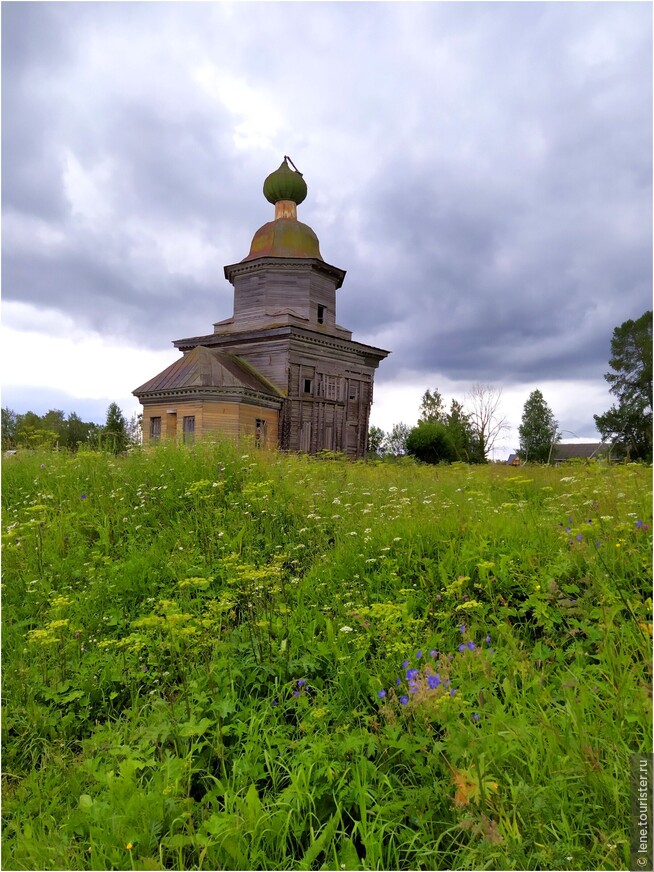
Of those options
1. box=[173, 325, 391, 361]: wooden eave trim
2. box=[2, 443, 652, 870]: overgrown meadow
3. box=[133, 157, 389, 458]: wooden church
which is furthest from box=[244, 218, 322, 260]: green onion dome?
box=[2, 443, 652, 870]: overgrown meadow

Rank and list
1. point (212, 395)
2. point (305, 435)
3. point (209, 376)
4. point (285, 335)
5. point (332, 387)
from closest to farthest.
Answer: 1. point (212, 395)
2. point (209, 376)
3. point (285, 335)
4. point (305, 435)
5. point (332, 387)

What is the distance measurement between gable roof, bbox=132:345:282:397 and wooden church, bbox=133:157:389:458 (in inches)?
2.2

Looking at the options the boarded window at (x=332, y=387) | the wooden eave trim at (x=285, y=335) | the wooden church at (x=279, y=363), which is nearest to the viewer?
the wooden church at (x=279, y=363)

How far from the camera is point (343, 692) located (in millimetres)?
3182

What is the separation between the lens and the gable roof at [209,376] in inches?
851

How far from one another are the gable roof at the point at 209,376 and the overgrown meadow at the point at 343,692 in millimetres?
15819

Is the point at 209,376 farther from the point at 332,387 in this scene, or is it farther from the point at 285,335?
the point at 332,387

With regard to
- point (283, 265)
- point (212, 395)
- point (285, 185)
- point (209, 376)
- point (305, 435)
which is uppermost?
point (285, 185)

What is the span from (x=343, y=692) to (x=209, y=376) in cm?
1961

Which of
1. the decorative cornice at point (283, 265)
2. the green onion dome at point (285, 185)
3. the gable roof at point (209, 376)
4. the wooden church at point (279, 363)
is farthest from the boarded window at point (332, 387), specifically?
the green onion dome at point (285, 185)

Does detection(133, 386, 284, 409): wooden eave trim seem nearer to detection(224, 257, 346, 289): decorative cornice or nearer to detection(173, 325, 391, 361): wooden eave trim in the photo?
detection(173, 325, 391, 361): wooden eave trim

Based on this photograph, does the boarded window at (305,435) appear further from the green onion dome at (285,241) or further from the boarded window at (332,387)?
the green onion dome at (285,241)

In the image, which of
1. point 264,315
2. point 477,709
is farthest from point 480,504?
point 264,315

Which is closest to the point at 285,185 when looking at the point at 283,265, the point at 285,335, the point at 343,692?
the point at 283,265
